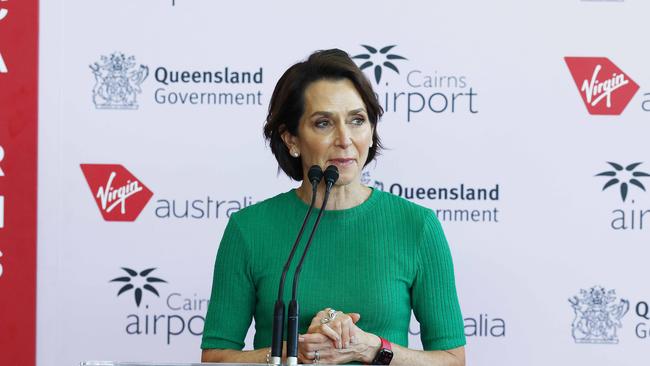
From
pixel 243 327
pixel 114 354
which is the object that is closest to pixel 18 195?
pixel 114 354

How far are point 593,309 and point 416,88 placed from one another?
89 centimetres

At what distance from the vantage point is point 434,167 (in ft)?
9.66

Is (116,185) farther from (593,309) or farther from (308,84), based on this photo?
(593,309)

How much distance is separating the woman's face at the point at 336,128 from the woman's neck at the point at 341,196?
4cm

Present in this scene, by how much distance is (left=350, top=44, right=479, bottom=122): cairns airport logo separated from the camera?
2.94 m

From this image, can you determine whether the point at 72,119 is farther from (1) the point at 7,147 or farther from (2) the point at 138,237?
(2) the point at 138,237

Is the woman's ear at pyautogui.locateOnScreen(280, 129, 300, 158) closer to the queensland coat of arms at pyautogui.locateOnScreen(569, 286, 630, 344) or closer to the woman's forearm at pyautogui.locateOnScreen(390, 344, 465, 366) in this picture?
the woman's forearm at pyautogui.locateOnScreen(390, 344, 465, 366)

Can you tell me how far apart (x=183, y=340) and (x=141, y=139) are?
0.66 meters

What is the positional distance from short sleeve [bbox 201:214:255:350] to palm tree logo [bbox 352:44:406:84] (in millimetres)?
923

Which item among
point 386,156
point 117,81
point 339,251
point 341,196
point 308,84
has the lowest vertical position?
point 339,251

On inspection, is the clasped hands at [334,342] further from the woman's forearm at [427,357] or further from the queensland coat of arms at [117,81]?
the queensland coat of arms at [117,81]

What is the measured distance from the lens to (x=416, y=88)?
9.66ft

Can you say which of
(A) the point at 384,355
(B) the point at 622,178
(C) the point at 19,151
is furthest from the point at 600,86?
(C) the point at 19,151

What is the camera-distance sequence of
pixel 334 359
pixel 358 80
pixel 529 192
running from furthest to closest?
1. pixel 529 192
2. pixel 358 80
3. pixel 334 359
